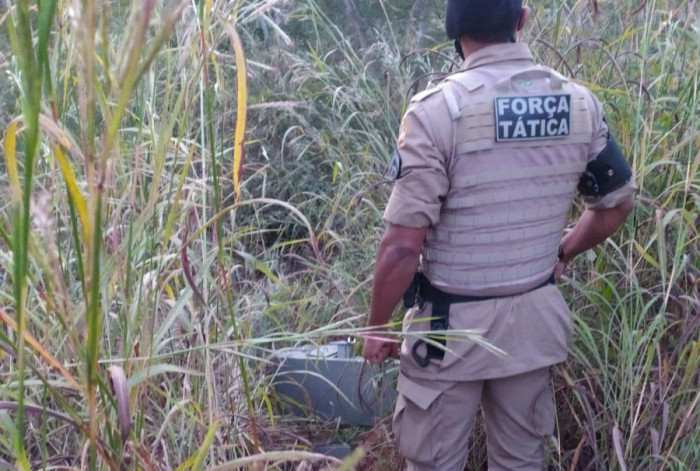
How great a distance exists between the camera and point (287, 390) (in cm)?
307

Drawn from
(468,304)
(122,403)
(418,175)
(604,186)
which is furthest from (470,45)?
(122,403)

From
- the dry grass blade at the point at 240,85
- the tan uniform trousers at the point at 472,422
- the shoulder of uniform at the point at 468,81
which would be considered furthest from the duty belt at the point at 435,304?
the dry grass blade at the point at 240,85

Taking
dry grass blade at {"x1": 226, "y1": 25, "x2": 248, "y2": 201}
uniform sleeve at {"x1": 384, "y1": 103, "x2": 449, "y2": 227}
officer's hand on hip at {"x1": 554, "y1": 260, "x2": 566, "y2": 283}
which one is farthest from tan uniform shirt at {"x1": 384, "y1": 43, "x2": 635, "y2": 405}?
dry grass blade at {"x1": 226, "y1": 25, "x2": 248, "y2": 201}

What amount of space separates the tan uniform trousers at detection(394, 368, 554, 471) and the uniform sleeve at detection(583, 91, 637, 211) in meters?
0.51

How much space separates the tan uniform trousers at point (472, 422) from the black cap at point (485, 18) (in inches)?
37.8

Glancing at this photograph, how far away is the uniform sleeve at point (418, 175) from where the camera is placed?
2.07 metres

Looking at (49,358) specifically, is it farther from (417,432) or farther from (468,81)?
(417,432)

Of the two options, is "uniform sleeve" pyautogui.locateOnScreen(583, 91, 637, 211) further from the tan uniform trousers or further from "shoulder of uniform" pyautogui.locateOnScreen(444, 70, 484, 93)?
the tan uniform trousers

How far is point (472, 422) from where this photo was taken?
239cm

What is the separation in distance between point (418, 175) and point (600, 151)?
23.2 inches

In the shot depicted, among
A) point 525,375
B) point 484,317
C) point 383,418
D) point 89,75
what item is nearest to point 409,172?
point 484,317

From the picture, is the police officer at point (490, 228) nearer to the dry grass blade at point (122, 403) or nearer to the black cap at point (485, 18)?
the black cap at point (485, 18)

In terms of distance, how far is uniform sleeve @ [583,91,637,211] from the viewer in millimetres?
2289

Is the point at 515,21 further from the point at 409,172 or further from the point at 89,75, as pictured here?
the point at 89,75
